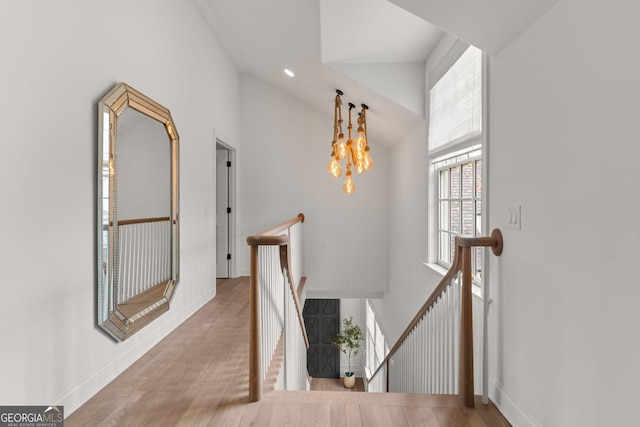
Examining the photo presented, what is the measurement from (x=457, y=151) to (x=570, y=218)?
1.57m

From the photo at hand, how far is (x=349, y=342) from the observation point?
8.20 m

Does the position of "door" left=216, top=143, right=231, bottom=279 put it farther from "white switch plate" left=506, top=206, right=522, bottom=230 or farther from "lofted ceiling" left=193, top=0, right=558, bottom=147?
"white switch plate" left=506, top=206, right=522, bottom=230

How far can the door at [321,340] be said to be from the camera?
885cm

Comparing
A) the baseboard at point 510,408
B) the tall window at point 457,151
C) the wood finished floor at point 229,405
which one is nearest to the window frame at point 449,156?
the tall window at point 457,151

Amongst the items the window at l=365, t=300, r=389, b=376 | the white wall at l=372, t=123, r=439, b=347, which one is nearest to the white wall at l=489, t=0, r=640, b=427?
the white wall at l=372, t=123, r=439, b=347

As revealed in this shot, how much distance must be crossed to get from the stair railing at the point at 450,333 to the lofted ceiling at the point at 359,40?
43.1 inches

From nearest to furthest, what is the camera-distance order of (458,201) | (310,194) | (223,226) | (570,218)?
1. (570,218)
2. (458,201)
3. (223,226)
4. (310,194)

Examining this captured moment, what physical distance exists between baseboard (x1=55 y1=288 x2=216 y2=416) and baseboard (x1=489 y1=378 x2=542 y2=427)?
227 centimetres

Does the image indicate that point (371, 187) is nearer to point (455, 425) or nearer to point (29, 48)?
point (455, 425)

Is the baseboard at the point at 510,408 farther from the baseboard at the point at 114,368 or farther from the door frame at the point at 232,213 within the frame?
the door frame at the point at 232,213

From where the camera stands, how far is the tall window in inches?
97.1

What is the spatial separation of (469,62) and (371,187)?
3116mm

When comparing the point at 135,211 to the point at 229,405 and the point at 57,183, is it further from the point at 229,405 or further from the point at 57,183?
the point at 229,405

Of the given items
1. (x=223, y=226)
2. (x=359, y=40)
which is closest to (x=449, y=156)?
(x=359, y=40)
